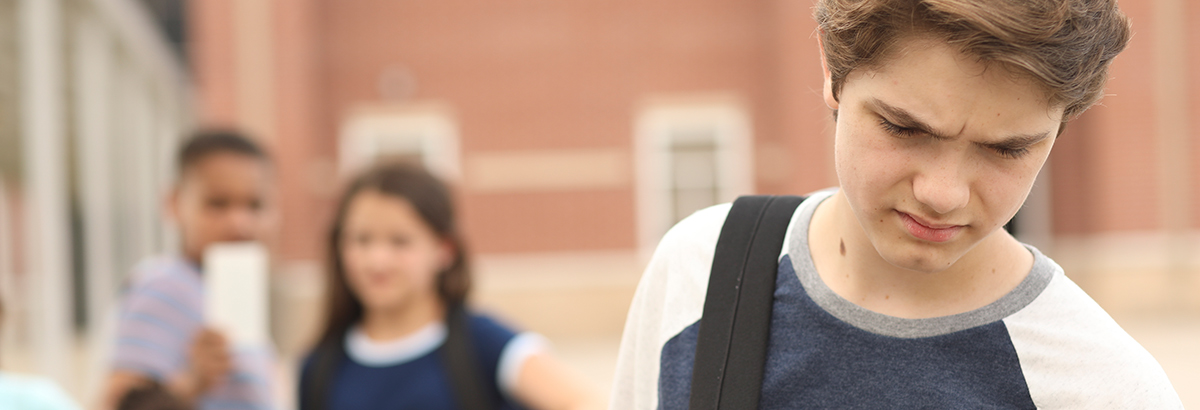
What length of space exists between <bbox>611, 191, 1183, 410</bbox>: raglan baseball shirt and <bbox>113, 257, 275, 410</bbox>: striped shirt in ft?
5.57

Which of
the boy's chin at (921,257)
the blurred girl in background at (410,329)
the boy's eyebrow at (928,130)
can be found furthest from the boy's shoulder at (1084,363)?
the blurred girl in background at (410,329)

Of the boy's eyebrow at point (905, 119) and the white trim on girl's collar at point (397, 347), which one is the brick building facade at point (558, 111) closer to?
the white trim on girl's collar at point (397, 347)

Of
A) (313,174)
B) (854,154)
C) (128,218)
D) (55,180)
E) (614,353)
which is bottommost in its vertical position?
(614,353)

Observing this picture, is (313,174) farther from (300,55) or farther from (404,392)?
(404,392)

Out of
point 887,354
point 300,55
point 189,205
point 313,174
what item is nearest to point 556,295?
point 313,174

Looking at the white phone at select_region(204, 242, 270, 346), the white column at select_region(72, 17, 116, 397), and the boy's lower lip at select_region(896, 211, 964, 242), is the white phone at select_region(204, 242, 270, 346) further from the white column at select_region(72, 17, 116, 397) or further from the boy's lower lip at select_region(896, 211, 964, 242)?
the white column at select_region(72, 17, 116, 397)

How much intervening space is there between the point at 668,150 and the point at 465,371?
999 cm

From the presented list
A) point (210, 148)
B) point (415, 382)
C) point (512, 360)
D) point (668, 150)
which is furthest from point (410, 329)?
point (668, 150)

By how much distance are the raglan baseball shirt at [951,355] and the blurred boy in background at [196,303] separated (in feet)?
5.55

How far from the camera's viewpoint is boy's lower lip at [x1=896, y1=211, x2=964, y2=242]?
98 cm

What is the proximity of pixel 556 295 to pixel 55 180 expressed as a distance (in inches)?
289

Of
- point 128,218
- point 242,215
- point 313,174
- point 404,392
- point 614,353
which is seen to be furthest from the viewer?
point 313,174

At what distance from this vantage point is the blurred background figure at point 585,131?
32.5 feet

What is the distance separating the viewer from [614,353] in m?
9.27
